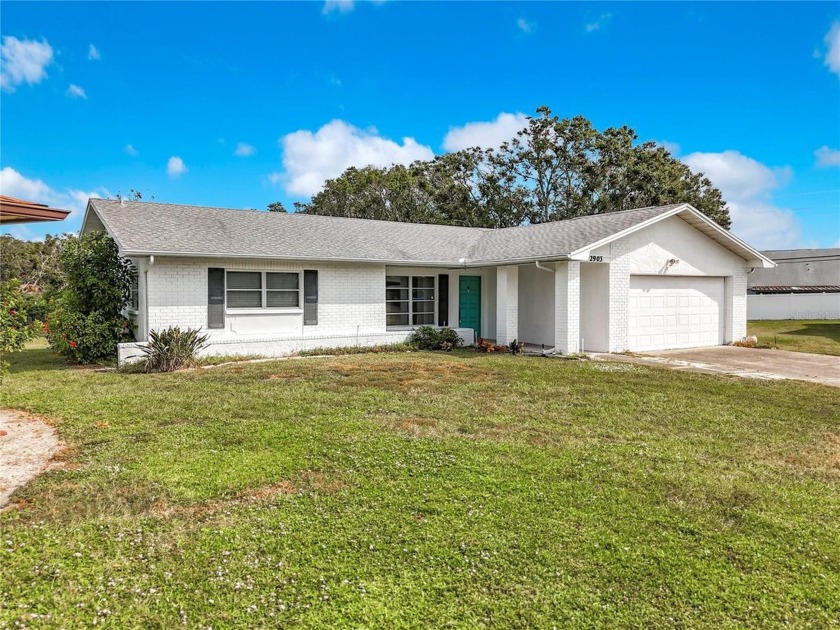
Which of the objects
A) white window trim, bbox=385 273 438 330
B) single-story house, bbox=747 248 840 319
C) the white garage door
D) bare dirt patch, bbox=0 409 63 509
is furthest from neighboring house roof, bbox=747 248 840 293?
bare dirt patch, bbox=0 409 63 509

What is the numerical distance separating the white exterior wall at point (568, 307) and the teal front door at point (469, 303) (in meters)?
4.02

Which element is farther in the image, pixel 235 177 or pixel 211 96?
pixel 235 177

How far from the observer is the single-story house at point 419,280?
14305mm

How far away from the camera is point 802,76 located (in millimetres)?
17266

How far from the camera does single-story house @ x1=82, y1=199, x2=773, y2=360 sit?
14305 millimetres

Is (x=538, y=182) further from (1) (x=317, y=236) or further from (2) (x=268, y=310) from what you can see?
(2) (x=268, y=310)

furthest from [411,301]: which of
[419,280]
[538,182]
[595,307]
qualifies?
[538,182]

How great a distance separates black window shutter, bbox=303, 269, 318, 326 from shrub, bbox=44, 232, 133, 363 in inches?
188

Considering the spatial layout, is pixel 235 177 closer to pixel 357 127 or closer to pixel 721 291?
pixel 357 127

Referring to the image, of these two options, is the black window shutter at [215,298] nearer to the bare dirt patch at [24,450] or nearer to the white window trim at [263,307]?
the white window trim at [263,307]

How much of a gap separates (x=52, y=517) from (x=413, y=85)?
22458 mm

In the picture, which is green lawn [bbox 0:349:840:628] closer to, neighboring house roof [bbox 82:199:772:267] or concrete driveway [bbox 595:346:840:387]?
concrete driveway [bbox 595:346:840:387]

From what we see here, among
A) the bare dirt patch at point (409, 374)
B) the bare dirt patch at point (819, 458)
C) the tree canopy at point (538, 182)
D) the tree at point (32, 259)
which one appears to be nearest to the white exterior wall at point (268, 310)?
the bare dirt patch at point (409, 374)

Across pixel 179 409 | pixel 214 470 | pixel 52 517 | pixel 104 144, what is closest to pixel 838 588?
pixel 214 470
